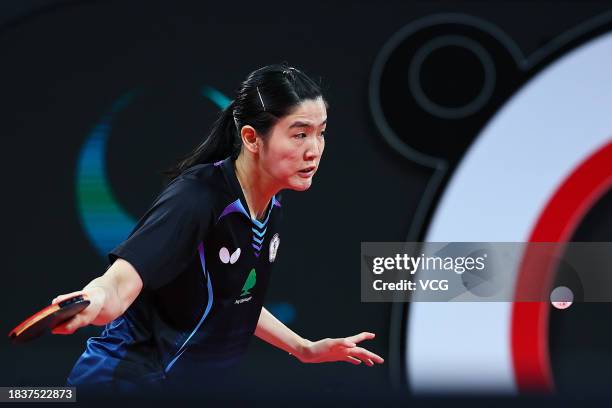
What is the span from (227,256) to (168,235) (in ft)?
1.05

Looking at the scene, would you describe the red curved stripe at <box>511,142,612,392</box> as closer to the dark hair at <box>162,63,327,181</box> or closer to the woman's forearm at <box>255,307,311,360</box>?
the woman's forearm at <box>255,307,311,360</box>

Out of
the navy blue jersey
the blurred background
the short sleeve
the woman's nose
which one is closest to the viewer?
the short sleeve

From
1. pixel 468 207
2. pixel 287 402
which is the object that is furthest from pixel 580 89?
pixel 287 402

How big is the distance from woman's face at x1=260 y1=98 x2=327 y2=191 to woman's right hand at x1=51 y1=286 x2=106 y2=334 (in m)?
0.78

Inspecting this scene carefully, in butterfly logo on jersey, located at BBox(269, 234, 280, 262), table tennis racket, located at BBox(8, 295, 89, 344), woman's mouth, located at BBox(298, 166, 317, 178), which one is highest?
woman's mouth, located at BBox(298, 166, 317, 178)

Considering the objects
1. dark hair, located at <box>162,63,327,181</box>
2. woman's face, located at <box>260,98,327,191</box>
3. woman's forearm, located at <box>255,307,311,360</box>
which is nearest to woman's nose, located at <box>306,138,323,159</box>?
woman's face, located at <box>260,98,327,191</box>

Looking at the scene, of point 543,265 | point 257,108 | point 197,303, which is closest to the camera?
point 197,303

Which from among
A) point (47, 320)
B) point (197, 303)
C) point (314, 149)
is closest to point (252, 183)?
point (314, 149)

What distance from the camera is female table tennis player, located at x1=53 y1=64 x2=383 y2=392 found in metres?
2.72

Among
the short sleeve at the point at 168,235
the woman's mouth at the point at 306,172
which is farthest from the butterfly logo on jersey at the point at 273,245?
the short sleeve at the point at 168,235

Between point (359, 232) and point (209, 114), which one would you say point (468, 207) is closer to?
point (359, 232)

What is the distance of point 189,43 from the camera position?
13.3 feet

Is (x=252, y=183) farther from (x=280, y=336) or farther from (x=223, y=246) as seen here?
(x=280, y=336)

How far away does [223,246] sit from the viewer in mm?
2783
